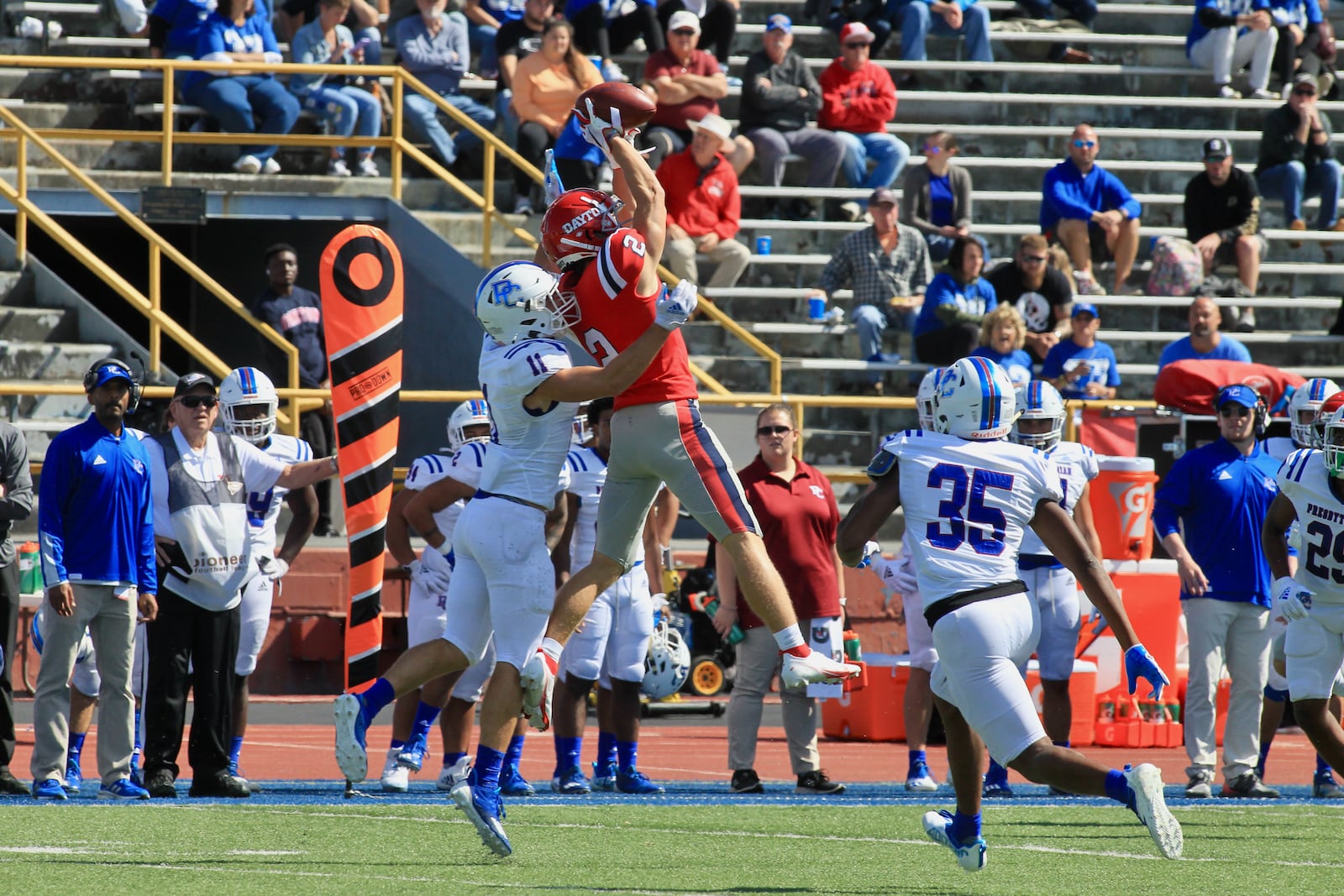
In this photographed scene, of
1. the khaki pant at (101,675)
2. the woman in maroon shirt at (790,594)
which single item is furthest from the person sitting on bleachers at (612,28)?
the khaki pant at (101,675)

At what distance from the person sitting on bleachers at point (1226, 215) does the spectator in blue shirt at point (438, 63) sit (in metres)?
6.43

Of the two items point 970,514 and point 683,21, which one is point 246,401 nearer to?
point 970,514

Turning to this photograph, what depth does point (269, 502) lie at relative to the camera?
9.54 meters

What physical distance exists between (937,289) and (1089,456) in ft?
18.1

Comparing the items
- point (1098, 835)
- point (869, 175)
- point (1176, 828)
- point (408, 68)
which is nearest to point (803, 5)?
point (869, 175)

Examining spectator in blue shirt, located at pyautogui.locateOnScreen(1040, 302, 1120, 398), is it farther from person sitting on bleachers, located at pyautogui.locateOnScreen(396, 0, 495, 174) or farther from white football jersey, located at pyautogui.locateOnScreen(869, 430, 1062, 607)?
white football jersey, located at pyautogui.locateOnScreen(869, 430, 1062, 607)

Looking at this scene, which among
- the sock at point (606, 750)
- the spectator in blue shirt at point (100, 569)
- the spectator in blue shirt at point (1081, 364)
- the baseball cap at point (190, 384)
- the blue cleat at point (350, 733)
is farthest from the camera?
the spectator in blue shirt at point (1081, 364)

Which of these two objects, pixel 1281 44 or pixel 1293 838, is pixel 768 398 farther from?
pixel 1281 44

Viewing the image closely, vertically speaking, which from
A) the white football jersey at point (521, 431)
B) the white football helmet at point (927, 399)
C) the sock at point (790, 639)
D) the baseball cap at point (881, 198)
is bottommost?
the sock at point (790, 639)

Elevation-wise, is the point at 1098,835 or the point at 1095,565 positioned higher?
the point at 1095,565

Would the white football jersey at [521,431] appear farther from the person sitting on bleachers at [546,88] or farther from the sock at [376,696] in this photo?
the person sitting on bleachers at [546,88]

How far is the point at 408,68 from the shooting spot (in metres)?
16.8

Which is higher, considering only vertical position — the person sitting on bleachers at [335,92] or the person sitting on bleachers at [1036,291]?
the person sitting on bleachers at [335,92]

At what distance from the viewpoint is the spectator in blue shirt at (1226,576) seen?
996cm
